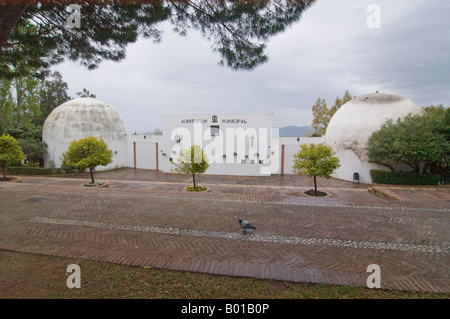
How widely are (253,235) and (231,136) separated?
13.4 metres

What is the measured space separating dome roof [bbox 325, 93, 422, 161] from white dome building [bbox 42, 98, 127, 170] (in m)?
19.4

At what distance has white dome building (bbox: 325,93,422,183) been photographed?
16.5m

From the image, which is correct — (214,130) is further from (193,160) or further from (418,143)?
(418,143)

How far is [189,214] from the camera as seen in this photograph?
303 inches

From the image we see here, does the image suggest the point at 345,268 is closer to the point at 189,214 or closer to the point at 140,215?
the point at 189,214

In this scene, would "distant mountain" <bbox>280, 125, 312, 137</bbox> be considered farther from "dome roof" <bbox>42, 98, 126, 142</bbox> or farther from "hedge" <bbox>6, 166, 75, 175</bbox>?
"hedge" <bbox>6, 166, 75, 175</bbox>

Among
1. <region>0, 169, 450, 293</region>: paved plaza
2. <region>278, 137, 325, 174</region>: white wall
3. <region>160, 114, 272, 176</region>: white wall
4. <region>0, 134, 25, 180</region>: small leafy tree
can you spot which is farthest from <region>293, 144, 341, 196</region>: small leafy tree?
<region>0, 134, 25, 180</region>: small leafy tree

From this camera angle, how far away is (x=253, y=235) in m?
5.99

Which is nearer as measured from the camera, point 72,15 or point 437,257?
point 437,257

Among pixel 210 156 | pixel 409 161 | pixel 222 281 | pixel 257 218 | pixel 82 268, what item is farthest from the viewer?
pixel 210 156

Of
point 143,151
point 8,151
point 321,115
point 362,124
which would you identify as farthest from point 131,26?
point 321,115

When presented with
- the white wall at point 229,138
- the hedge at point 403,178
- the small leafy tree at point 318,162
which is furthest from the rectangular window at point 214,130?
the hedge at point 403,178
